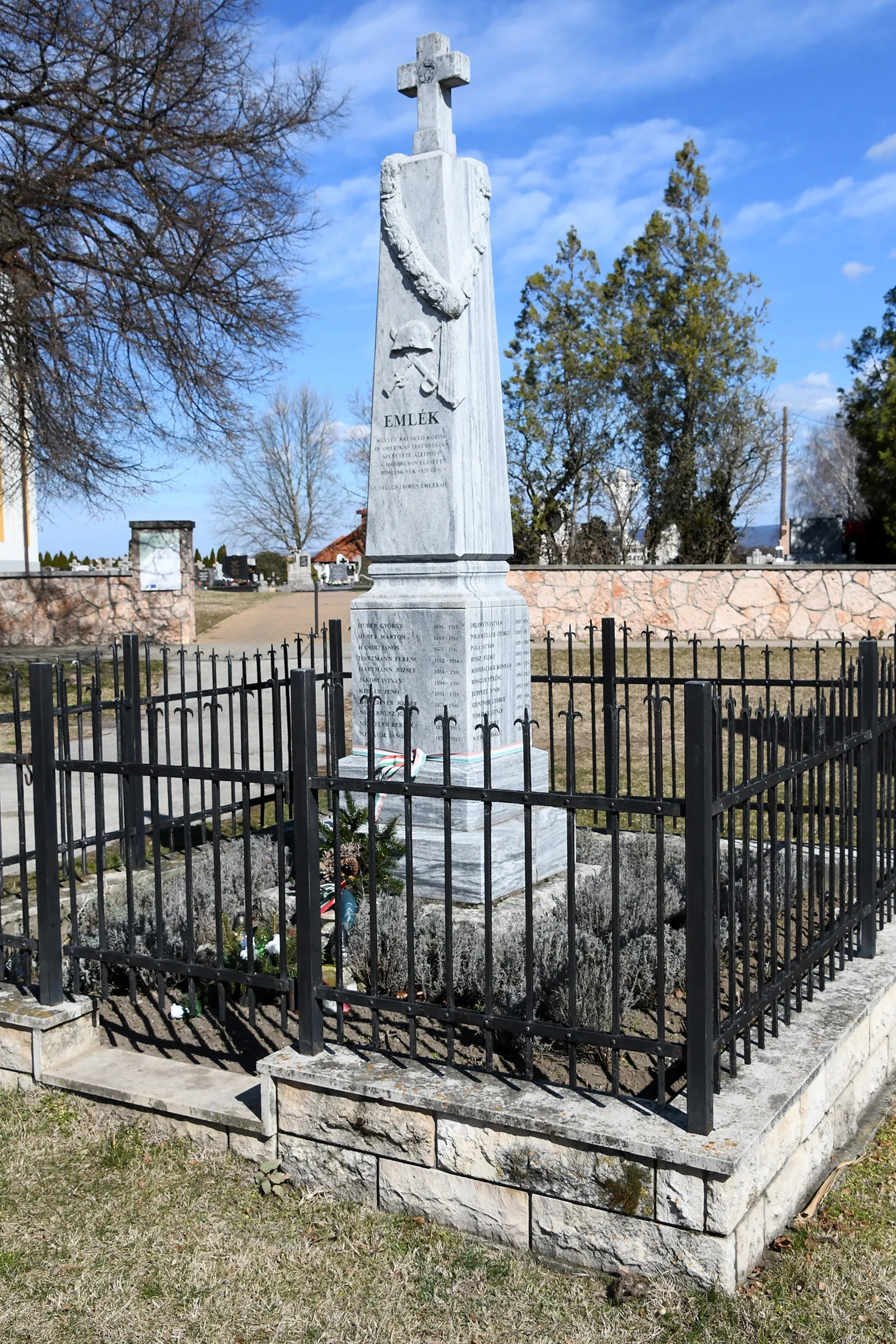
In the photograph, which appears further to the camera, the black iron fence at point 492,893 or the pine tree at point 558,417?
the pine tree at point 558,417

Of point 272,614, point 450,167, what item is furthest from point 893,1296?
point 272,614

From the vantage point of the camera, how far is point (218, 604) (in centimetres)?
2717

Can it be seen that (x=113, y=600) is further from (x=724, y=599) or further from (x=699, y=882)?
(x=699, y=882)

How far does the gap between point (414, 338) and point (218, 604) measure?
2214 cm

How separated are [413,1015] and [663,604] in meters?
16.9

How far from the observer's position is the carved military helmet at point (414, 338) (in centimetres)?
563

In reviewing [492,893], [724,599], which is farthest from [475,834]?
[724,599]

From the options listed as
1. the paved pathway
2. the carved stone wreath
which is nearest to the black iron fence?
the carved stone wreath

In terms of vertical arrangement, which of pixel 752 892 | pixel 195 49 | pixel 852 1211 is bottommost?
pixel 852 1211

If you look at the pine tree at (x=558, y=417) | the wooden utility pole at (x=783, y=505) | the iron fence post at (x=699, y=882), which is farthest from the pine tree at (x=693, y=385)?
the iron fence post at (x=699, y=882)

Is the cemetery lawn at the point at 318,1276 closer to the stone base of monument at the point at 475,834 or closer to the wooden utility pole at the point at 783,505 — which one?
the stone base of monument at the point at 475,834

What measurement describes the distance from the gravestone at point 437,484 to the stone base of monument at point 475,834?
0.05 ft

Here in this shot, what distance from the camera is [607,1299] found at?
9.23 feet

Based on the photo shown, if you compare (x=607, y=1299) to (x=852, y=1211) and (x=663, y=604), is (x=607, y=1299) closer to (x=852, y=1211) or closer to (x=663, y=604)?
(x=852, y=1211)
